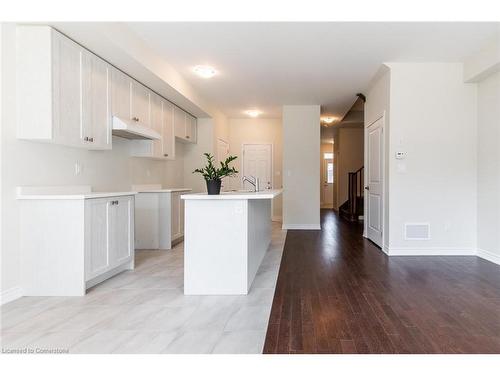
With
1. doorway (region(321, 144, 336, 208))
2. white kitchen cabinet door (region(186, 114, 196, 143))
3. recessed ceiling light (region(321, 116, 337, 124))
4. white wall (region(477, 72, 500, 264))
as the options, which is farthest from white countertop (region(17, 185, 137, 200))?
doorway (region(321, 144, 336, 208))

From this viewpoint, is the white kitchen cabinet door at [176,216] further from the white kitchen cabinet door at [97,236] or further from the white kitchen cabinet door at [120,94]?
the white kitchen cabinet door at [97,236]

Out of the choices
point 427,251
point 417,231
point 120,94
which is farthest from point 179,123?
point 427,251

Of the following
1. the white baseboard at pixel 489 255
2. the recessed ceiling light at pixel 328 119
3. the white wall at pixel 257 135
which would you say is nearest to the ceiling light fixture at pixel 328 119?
the recessed ceiling light at pixel 328 119

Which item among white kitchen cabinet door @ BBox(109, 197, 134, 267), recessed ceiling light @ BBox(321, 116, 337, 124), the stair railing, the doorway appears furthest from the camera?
the doorway

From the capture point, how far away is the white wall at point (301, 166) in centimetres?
700

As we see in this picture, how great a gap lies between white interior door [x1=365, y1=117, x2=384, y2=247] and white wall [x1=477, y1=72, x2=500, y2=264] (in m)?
1.26

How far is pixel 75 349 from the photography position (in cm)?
187

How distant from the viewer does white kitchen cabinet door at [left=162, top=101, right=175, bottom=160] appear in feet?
17.7

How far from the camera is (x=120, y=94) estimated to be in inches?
157

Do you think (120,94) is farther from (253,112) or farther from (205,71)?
(253,112)

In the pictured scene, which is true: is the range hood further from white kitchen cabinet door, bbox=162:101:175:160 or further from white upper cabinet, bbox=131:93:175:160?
white kitchen cabinet door, bbox=162:101:175:160

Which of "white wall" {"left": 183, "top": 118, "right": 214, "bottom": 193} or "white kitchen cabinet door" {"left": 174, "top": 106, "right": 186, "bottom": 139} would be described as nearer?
"white kitchen cabinet door" {"left": 174, "top": 106, "right": 186, "bottom": 139}

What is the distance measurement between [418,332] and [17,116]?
3639 mm
